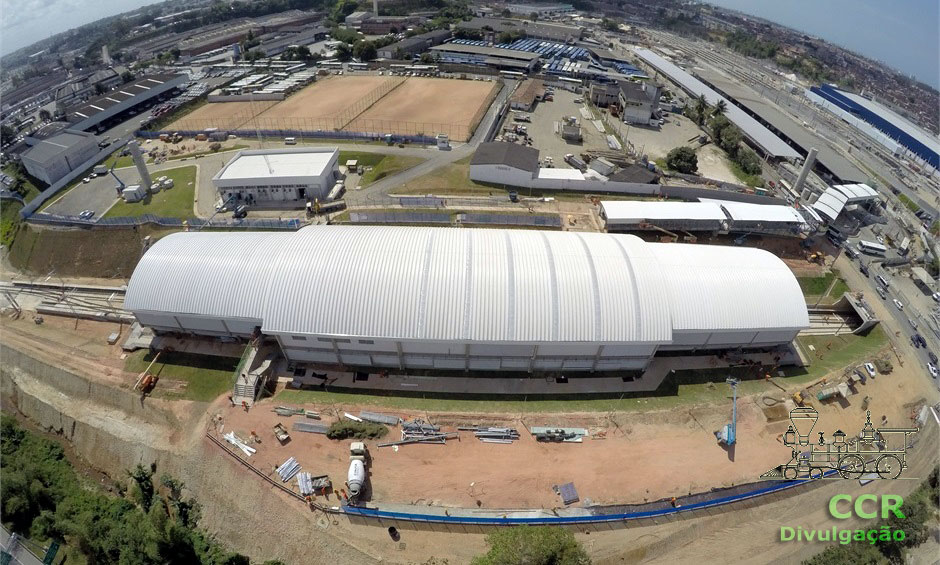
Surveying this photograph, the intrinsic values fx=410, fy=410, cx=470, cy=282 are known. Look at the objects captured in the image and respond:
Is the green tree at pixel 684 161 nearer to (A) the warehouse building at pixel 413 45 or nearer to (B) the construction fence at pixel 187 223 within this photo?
(B) the construction fence at pixel 187 223

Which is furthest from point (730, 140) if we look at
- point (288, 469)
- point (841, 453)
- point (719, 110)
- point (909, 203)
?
point (288, 469)

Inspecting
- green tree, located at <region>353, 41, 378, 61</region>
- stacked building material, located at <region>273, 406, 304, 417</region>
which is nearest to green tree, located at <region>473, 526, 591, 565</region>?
stacked building material, located at <region>273, 406, 304, 417</region>

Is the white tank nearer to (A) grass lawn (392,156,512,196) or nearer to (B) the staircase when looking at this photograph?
(B) the staircase

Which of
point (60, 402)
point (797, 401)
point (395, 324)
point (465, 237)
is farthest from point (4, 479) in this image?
point (797, 401)

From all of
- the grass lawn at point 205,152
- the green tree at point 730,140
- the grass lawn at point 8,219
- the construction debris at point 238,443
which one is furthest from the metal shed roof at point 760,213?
the grass lawn at point 8,219

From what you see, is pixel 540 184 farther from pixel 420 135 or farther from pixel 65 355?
Answer: pixel 65 355
